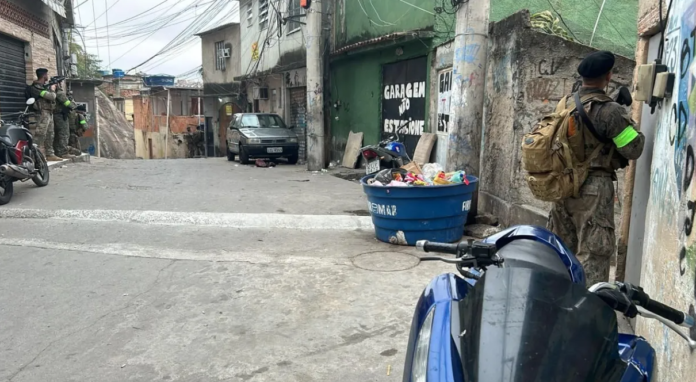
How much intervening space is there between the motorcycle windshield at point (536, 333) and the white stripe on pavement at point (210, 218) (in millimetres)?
5289

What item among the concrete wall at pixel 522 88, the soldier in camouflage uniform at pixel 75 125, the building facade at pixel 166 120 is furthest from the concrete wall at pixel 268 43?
the concrete wall at pixel 522 88

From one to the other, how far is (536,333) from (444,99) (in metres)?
8.86

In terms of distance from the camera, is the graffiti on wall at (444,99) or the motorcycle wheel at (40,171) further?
the graffiti on wall at (444,99)

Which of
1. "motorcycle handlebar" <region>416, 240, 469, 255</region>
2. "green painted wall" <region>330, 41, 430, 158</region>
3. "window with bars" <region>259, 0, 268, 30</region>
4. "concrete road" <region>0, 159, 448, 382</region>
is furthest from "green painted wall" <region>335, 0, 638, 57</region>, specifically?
"window with bars" <region>259, 0, 268, 30</region>

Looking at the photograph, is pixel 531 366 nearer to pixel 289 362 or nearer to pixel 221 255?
pixel 289 362

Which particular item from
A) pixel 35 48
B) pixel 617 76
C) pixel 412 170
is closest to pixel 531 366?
pixel 412 170

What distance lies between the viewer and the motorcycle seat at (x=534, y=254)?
200cm

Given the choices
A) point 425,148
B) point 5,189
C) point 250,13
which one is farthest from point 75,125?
point 250,13

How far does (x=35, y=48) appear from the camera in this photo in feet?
42.2

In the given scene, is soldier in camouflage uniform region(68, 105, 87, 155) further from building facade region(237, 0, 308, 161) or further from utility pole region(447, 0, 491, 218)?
utility pole region(447, 0, 491, 218)

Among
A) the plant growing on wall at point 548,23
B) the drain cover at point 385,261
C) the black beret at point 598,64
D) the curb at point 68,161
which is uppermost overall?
the plant growing on wall at point 548,23

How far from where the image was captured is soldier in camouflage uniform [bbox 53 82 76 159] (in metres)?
12.3

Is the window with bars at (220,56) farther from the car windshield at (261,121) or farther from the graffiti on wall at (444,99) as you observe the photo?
the graffiti on wall at (444,99)

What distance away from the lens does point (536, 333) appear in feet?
4.48
